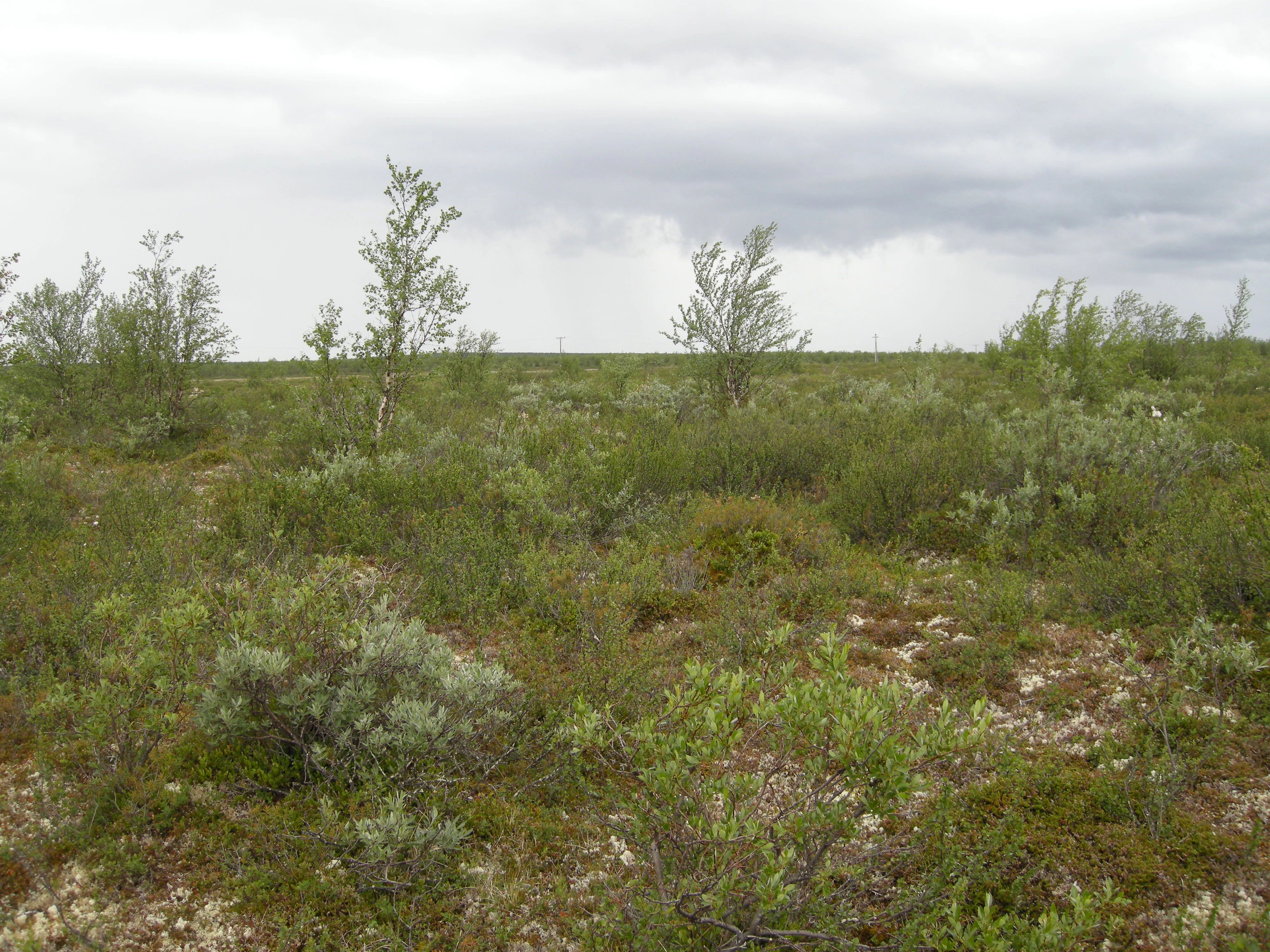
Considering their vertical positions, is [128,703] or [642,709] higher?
[128,703]

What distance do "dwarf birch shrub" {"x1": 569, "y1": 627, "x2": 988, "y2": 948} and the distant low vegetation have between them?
0.07ft

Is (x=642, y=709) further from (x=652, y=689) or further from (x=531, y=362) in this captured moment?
(x=531, y=362)

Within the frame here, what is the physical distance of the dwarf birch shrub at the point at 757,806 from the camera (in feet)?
7.27

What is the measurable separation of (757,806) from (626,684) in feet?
5.38

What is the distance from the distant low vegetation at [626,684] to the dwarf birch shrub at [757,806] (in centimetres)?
2

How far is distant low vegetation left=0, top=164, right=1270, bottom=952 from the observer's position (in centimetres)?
259

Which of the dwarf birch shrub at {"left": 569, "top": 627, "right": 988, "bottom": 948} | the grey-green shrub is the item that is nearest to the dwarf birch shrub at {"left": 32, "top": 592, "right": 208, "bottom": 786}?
the grey-green shrub

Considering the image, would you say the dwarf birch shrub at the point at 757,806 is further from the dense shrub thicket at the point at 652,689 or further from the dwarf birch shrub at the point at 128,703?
the dwarf birch shrub at the point at 128,703

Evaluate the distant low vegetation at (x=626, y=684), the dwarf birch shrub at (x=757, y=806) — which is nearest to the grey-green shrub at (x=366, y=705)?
the distant low vegetation at (x=626, y=684)

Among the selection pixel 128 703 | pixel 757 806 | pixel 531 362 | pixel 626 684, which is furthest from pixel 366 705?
pixel 531 362

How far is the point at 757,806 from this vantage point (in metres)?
2.56

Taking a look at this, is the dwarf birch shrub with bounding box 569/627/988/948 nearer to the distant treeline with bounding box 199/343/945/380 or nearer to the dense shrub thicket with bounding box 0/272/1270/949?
the dense shrub thicket with bounding box 0/272/1270/949

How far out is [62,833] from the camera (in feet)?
9.91

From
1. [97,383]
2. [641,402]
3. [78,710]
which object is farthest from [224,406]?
[78,710]
